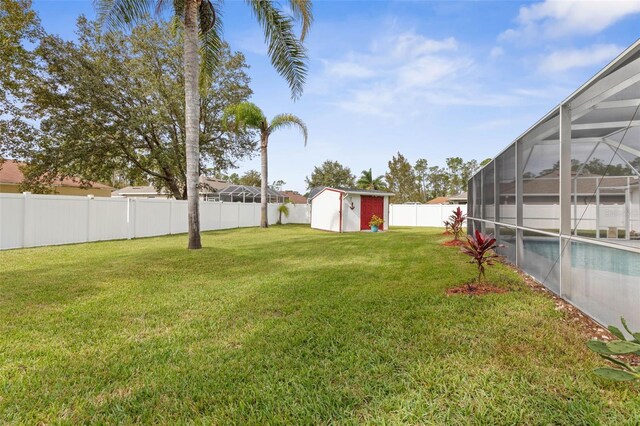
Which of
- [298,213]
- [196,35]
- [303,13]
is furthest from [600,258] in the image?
[298,213]

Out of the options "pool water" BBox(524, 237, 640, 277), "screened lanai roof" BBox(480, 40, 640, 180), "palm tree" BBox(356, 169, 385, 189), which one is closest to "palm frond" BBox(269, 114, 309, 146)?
"palm tree" BBox(356, 169, 385, 189)

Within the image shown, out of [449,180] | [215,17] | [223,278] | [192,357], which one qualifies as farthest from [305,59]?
[449,180]

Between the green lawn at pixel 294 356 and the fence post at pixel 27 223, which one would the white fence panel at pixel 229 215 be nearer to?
the fence post at pixel 27 223

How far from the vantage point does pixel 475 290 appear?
4.66m

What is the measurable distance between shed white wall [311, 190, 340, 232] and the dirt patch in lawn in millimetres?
13781

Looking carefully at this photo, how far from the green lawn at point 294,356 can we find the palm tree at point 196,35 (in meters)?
4.22

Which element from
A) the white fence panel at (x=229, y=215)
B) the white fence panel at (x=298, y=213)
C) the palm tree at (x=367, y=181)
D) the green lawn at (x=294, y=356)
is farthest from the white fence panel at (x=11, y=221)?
the palm tree at (x=367, y=181)

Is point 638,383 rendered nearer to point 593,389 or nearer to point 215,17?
point 593,389

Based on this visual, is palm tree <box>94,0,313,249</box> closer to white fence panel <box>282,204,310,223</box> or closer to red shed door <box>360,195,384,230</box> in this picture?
red shed door <box>360,195,384,230</box>

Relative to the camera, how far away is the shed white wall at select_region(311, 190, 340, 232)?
18953 mm

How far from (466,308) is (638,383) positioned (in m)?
1.75

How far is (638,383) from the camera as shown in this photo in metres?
2.19

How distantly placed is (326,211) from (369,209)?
2.63m

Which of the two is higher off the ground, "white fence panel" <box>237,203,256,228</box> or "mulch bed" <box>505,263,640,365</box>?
"white fence panel" <box>237,203,256,228</box>
